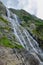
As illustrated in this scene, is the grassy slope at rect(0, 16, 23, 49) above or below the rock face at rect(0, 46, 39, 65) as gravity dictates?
above

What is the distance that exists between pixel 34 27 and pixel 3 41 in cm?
7722

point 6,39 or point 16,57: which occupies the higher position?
point 6,39

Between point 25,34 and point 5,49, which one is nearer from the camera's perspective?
point 5,49

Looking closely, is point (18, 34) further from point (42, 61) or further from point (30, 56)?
point (30, 56)

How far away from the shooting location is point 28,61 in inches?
2768

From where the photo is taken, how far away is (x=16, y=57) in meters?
67.2

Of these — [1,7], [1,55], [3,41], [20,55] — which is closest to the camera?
[1,55]

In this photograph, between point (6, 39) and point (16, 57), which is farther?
point (6, 39)

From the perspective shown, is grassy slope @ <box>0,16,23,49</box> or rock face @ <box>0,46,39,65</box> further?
grassy slope @ <box>0,16,23,49</box>

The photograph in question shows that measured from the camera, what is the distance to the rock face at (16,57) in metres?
63.7

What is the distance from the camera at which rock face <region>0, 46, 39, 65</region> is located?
209 ft

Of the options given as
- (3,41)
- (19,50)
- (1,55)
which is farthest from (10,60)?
(3,41)

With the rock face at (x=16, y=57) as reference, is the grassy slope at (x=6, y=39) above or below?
above

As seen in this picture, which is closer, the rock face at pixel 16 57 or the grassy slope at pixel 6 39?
the rock face at pixel 16 57
